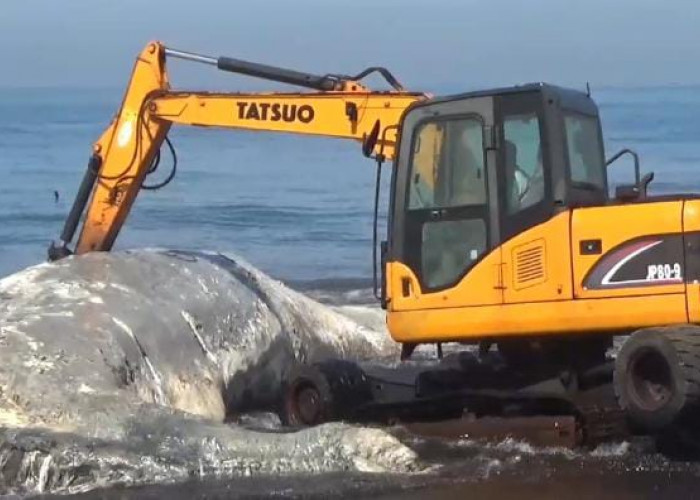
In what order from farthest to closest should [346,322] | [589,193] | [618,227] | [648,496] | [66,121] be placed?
[66,121] < [346,322] < [589,193] < [618,227] < [648,496]

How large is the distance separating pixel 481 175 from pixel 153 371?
2813 millimetres

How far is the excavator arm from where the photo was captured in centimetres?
1234

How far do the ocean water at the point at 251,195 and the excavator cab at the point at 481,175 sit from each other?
1214 centimetres

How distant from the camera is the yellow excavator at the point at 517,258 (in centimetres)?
Result: 1032

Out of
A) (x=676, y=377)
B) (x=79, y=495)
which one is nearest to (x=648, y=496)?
(x=676, y=377)

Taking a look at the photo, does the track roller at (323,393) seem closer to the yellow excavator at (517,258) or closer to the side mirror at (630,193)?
the yellow excavator at (517,258)

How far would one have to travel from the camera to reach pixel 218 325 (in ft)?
42.5

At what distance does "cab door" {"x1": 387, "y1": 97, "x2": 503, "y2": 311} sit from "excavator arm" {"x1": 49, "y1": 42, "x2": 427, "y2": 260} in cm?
62

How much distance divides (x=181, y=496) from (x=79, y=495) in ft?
2.05

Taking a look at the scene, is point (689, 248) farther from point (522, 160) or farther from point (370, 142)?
point (370, 142)

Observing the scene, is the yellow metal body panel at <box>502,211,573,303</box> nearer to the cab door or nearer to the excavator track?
the cab door

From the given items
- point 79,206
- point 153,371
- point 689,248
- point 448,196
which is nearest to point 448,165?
point 448,196

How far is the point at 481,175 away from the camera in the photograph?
1105cm

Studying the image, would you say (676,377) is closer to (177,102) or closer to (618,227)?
(618,227)
